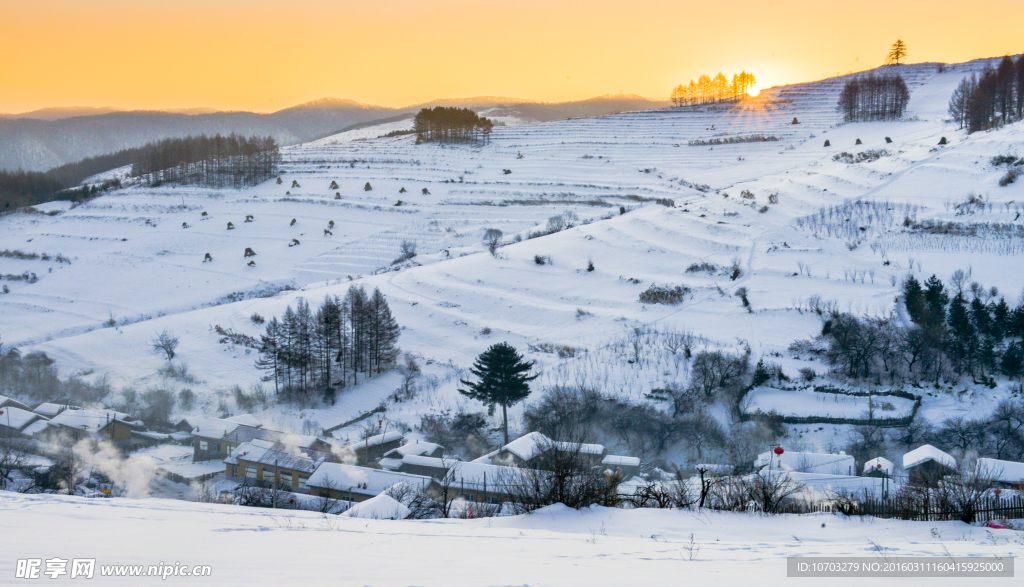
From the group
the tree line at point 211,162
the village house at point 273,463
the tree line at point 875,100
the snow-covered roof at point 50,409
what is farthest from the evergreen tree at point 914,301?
the tree line at point 211,162

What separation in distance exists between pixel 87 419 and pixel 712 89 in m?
108

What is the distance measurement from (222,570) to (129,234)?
59.8 metres

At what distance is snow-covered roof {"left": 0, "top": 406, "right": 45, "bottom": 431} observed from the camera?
25.6 m

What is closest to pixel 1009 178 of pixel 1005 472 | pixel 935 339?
pixel 935 339

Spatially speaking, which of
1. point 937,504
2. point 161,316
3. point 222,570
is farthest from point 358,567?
point 161,316

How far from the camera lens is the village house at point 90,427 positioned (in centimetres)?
2542

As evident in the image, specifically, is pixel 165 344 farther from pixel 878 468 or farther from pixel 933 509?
pixel 933 509

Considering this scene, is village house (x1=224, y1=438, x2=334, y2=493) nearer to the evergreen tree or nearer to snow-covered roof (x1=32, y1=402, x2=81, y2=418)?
snow-covered roof (x1=32, y1=402, x2=81, y2=418)

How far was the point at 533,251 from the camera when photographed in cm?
3934

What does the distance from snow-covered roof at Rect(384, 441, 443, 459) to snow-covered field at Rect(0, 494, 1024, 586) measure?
1160cm

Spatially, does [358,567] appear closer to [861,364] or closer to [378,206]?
[861,364]

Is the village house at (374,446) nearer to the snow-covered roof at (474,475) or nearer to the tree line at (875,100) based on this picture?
the snow-covered roof at (474,475)

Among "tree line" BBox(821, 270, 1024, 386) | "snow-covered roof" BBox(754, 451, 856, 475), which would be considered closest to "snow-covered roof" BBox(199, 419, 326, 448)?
"snow-covered roof" BBox(754, 451, 856, 475)

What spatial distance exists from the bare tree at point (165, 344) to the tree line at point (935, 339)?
105 feet
